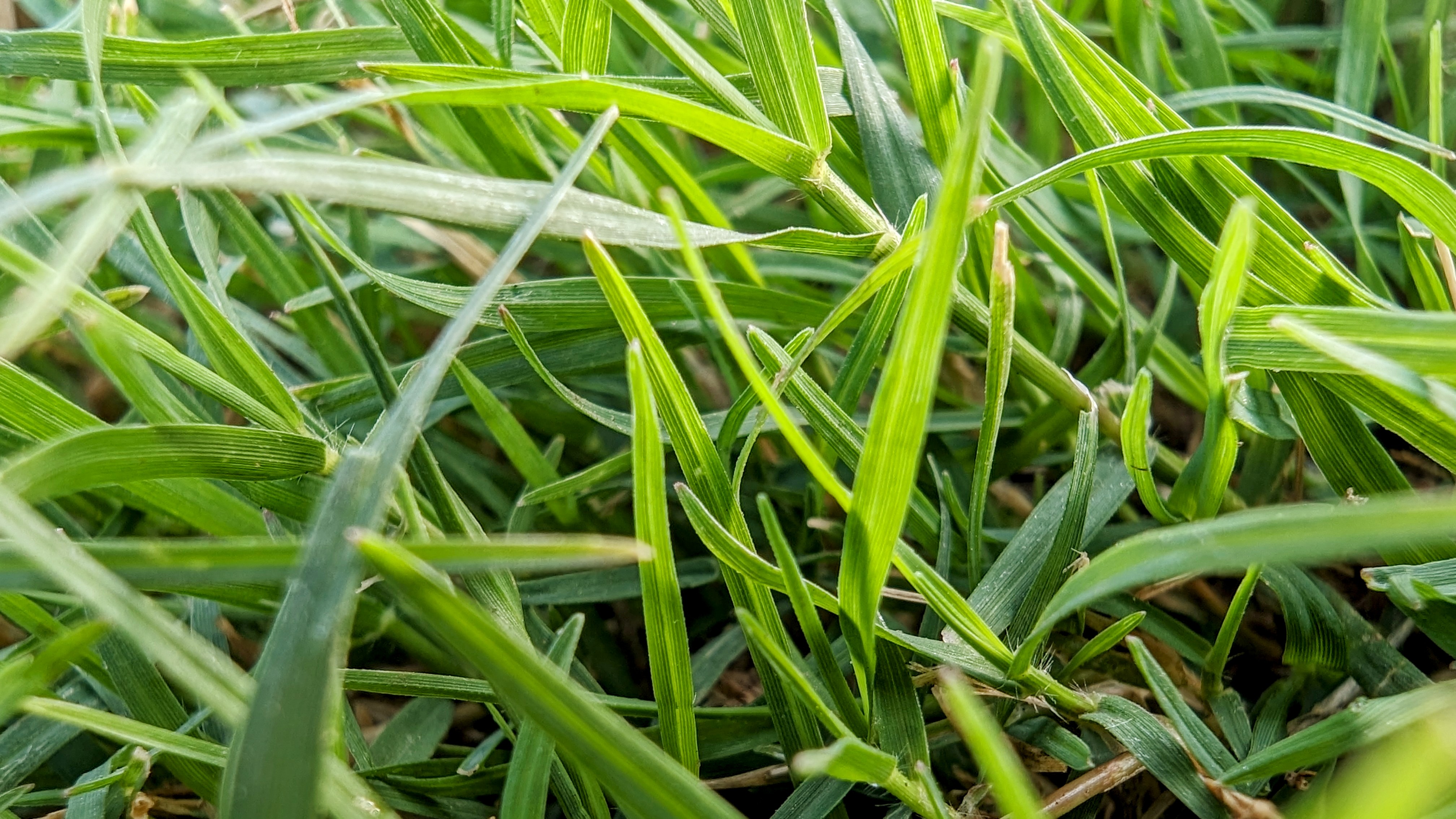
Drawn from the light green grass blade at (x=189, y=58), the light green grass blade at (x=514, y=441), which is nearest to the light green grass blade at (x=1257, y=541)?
the light green grass blade at (x=514, y=441)

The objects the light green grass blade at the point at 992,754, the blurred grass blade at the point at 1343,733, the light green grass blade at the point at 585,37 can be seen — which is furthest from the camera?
the light green grass blade at the point at 585,37

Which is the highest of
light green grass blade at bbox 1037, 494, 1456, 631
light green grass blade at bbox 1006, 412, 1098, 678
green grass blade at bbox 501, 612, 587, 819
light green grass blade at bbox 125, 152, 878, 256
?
light green grass blade at bbox 125, 152, 878, 256

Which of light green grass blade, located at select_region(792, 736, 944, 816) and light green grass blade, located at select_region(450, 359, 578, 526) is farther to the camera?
light green grass blade, located at select_region(450, 359, 578, 526)

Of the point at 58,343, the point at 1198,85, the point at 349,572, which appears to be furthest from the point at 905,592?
the point at 58,343

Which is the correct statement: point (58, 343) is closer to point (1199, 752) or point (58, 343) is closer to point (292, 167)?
point (292, 167)

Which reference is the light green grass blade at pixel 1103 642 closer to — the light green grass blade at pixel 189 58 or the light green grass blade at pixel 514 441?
the light green grass blade at pixel 514 441

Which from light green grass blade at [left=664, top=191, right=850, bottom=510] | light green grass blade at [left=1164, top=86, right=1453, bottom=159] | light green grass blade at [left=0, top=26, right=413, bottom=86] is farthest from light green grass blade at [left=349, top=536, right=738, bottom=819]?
light green grass blade at [left=1164, top=86, right=1453, bottom=159]

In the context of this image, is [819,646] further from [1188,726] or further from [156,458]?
[156,458]

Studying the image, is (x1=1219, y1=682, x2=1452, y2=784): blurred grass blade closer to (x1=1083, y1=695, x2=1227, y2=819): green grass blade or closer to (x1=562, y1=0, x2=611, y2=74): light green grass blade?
(x1=1083, y1=695, x2=1227, y2=819): green grass blade
